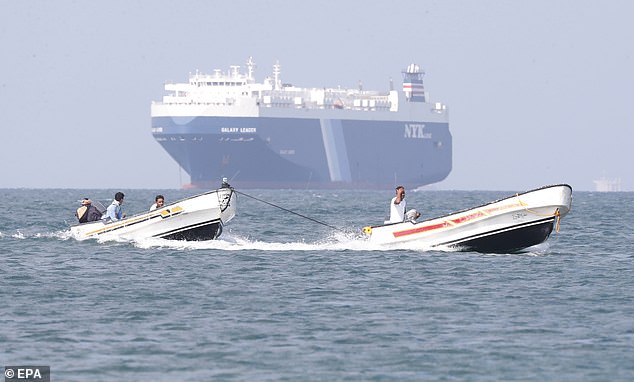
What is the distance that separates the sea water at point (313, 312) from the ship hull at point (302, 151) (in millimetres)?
118720

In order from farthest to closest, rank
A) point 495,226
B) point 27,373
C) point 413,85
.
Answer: point 413,85, point 495,226, point 27,373

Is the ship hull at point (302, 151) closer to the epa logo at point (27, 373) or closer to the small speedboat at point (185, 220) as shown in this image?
the small speedboat at point (185, 220)

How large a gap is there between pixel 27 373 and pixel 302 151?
472 ft

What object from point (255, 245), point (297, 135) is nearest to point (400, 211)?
point (255, 245)

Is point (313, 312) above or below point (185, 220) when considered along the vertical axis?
below

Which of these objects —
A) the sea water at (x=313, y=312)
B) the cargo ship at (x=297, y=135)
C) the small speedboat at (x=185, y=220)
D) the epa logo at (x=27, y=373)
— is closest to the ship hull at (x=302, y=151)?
the cargo ship at (x=297, y=135)

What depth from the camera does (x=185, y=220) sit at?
3219cm

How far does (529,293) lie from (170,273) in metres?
7.19

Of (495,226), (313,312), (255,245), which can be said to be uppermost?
(495,226)

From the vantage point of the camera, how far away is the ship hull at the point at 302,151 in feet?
500

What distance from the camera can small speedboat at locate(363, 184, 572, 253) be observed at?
2861 centimetres

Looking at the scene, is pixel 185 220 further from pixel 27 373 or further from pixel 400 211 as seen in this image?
pixel 27 373

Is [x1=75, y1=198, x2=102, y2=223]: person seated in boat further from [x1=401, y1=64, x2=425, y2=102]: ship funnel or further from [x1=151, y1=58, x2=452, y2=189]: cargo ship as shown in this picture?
[x1=401, y1=64, x2=425, y2=102]: ship funnel

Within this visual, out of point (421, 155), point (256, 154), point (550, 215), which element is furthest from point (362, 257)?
point (421, 155)
